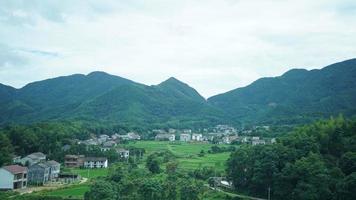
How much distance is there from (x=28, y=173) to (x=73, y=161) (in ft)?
36.4

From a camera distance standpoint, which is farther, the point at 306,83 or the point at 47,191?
the point at 306,83

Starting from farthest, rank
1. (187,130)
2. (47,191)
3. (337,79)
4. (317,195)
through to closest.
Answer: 1. (337,79)
2. (187,130)
3. (47,191)
4. (317,195)

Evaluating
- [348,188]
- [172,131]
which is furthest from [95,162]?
[172,131]

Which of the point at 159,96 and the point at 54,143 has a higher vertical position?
the point at 159,96

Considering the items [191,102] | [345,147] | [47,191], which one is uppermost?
[191,102]

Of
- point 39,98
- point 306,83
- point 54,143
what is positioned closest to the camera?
point 54,143

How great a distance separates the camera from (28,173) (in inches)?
1674

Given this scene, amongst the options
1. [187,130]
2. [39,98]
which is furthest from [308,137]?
[39,98]

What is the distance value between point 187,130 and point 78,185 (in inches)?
2939

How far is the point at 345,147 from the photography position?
35.1 meters

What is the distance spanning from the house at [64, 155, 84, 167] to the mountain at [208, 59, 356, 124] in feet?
166

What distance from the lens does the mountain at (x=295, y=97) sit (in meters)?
102

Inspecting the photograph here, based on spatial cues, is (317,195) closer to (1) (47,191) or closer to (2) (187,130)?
(1) (47,191)

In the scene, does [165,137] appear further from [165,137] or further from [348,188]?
[348,188]
